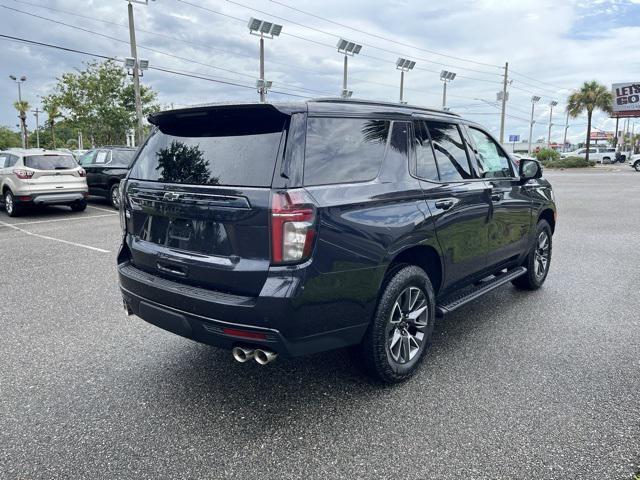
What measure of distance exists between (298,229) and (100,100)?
117 ft

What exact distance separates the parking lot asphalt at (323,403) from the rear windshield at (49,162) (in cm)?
779

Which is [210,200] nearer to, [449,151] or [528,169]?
[449,151]

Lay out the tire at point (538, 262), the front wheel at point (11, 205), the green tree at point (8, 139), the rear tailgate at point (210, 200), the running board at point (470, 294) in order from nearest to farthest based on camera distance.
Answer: the rear tailgate at point (210, 200), the running board at point (470, 294), the tire at point (538, 262), the front wheel at point (11, 205), the green tree at point (8, 139)

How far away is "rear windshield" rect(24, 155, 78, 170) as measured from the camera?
11695mm

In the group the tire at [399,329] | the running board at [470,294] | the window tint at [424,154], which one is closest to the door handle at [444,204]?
the window tint at [424,154]

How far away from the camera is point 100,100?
3362cm

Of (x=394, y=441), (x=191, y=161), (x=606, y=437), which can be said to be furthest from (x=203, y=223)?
(x=606, y=437)

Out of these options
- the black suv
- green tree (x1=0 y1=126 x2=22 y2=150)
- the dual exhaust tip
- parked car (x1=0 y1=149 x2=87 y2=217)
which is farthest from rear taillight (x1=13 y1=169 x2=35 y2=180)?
green tree (x1=0 y1=126 x2=22 y2=150)

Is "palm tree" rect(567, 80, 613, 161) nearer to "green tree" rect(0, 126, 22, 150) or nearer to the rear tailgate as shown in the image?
the rear tailgate

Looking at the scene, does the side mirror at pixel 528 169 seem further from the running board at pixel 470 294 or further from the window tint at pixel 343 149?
the window tint at pixel 343 149

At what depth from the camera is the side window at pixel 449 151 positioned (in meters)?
3.83

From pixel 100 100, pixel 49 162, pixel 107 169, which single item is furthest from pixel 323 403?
pixel 100 100

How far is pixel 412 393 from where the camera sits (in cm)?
328

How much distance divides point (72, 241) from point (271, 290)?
741 centimetres
